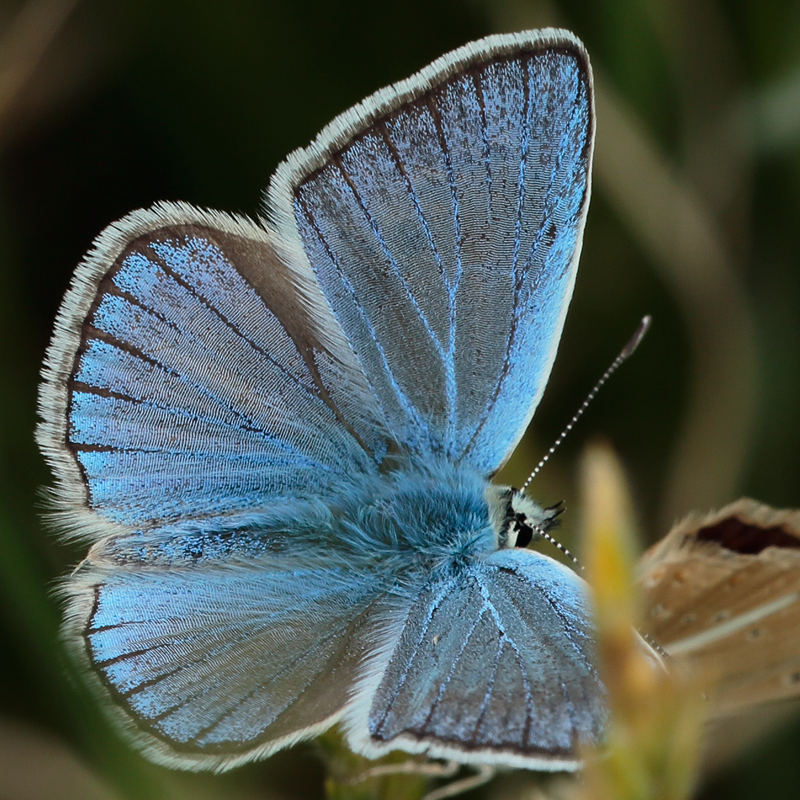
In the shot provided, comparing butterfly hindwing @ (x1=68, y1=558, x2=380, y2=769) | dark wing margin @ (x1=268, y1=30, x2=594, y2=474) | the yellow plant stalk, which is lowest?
butterfly hindwing @ (x1=68, y1=558, x2=380, y2=769)

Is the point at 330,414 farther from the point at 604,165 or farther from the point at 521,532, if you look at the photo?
the point at 604,165

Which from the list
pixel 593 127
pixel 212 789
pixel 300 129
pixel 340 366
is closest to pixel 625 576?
pixel 593 127

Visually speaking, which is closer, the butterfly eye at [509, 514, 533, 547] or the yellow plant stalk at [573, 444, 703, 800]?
the yellow plant stalk at [573, 444, 703, 800]

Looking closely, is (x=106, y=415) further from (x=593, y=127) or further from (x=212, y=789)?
(x=593, y=127)

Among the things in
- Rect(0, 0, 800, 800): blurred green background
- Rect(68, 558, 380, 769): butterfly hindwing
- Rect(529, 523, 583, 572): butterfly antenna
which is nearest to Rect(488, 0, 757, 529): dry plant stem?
Rect(0, 0, 800, 800): blurred green background

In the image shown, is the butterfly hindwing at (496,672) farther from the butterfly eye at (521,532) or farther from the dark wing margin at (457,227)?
the dark wing margin at (457,227)

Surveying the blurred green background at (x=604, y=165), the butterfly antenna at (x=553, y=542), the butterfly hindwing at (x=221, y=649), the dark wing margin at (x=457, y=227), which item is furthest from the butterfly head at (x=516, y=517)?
the blurred green background at (x=604, y=165)

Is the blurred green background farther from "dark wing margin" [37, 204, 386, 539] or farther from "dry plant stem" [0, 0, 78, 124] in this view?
"dark wing margin" [37, 204, 386, 539]
